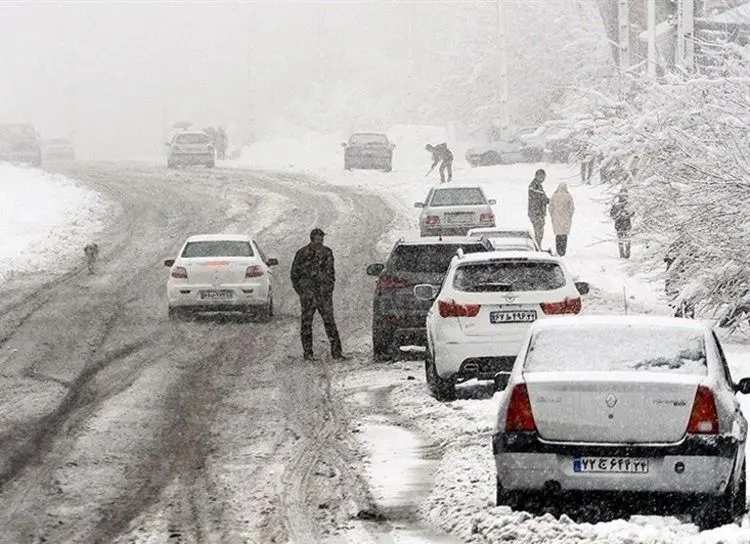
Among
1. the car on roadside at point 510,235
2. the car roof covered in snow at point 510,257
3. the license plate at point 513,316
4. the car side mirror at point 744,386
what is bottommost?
the car on roadside at point 510,235

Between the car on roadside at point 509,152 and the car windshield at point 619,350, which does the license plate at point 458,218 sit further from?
the car on roadside at point 509,152

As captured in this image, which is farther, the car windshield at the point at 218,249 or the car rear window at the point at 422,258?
the car windshield at the point at 218,249

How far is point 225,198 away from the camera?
4791 cm

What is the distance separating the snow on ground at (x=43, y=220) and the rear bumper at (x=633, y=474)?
23690 mm

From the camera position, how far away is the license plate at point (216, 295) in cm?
2605

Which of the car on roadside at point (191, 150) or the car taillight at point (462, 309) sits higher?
the car taillight at point (462, 309)

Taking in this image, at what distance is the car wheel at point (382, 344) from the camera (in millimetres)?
20391

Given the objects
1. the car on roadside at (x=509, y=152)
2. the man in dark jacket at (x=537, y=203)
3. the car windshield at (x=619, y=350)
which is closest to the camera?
the car windshield at (x=619, y=350)

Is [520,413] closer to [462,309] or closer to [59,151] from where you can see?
[462,309]

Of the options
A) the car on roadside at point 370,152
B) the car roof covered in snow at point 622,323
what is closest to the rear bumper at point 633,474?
the car roof covered in snow at point 622,323

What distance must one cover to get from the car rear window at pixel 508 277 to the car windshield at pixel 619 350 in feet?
19.5

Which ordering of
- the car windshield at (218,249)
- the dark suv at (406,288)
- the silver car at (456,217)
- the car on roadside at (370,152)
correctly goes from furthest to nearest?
1. the car on roadside at (370,152)
2. the silver car at (456,217)
3. the car windshield at (218,249)
4. the dark suv at (406,288)

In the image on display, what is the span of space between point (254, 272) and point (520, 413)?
16.6 meters

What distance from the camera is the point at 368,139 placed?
58000 mm
